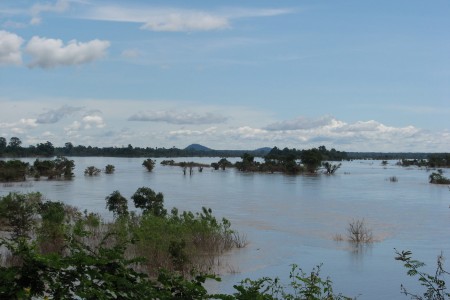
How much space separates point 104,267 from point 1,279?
72 centimetres

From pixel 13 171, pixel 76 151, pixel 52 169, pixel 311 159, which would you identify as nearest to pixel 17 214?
pixel 13 171

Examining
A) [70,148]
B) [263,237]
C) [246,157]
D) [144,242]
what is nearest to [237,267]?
[144,242]

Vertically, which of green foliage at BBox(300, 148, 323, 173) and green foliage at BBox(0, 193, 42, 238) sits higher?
green foliage at BBox(300, 148, 323, 173)

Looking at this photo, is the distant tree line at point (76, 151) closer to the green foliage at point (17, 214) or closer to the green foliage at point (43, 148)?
the green foliage at point (43, 148)

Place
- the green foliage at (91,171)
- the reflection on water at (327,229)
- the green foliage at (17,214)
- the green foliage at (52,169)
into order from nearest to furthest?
the reflection on water at (327,229) → the green foliage at (17,214) → the green foliage at (52,169) → the green foliage at (91,171)

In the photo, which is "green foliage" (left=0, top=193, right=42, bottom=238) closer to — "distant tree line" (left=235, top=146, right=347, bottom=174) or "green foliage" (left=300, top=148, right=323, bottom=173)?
"distant tree line" (left=235, top=146, right=347, bottom=174)

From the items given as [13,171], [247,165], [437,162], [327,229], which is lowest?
[327,229]

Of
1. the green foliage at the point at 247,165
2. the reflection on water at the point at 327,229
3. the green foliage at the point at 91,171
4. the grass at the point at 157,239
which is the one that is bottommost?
the reflection on water at the point at 327,229

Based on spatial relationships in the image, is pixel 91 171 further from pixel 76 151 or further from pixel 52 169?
pixel 76 151

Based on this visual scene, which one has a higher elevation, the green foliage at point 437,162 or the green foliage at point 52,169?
the green foliage at point 437,162

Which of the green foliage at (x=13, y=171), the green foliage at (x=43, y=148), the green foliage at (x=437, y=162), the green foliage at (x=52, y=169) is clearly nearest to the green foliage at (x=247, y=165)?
the green foliage at (x=52, y=169)

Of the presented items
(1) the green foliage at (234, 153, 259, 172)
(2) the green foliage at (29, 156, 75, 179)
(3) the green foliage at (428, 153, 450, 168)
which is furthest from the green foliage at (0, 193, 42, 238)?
(3) the green foliage at (428, 153, 450, 168)

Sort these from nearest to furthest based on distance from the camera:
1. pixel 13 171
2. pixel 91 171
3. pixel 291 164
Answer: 1. pixel 13 171
2. pixel 91 171
3. pixel 291 164

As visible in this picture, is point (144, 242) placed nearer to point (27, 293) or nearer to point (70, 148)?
point (27, 293)
